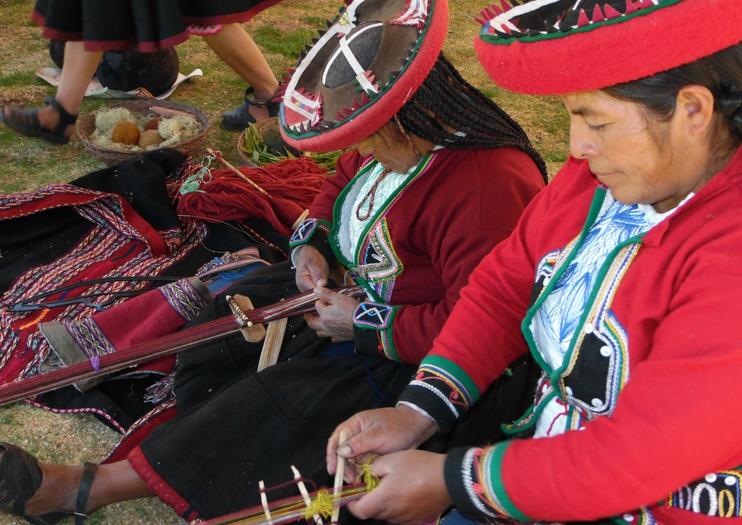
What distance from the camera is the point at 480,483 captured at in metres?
1.43

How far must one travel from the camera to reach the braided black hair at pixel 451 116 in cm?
202

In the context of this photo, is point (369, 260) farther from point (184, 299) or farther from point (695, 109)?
point (695, 109)

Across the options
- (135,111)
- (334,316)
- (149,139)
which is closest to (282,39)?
(135,111)

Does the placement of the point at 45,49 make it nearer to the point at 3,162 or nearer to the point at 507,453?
the point at 3,162

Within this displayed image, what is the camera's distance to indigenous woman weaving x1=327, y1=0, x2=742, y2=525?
117 centimetres

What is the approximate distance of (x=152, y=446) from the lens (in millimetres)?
2029

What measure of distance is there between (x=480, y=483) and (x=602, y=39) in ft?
2.65

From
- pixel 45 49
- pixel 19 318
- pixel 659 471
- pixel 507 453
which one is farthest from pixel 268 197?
pixel 45 49

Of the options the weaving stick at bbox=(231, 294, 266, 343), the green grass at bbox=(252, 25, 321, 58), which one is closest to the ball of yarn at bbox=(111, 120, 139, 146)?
the weaving stick at bbox=(231, 294, 266, 343)

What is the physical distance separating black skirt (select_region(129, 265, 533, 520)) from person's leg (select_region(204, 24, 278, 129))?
264cm

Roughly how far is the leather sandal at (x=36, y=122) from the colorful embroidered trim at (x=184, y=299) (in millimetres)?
1875

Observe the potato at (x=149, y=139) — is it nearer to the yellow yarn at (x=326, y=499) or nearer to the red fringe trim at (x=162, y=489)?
the red fringe trim at (x=162, y=489)

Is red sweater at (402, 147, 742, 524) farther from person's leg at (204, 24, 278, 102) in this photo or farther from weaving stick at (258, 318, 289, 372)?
person's leg at (204, 24, 278, 102)

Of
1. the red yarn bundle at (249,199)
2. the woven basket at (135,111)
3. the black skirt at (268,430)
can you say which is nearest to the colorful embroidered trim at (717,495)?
the black skirt at (268,430)
